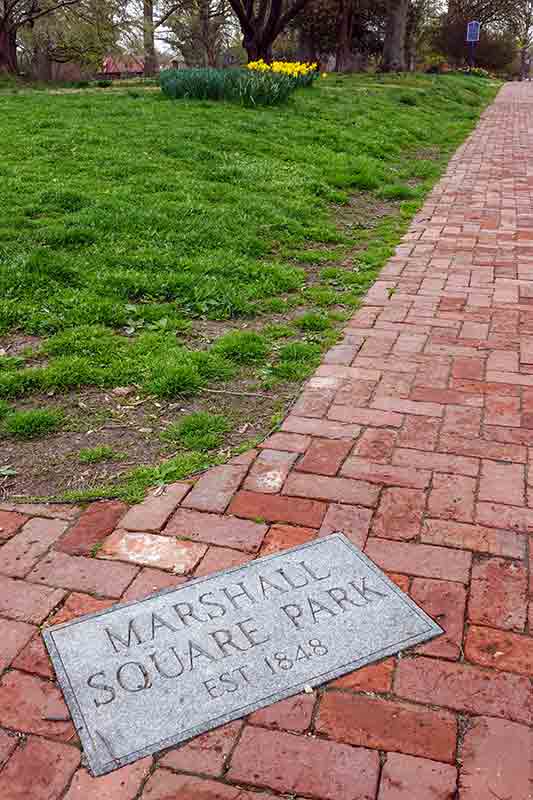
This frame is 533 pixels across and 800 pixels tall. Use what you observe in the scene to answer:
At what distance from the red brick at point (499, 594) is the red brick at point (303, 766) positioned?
63 centimetres

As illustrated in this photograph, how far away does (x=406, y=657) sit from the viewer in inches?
80.0

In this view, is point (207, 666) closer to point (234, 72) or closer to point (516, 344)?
point (516, 344)

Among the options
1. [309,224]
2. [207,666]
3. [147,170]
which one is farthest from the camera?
→ [147,170]

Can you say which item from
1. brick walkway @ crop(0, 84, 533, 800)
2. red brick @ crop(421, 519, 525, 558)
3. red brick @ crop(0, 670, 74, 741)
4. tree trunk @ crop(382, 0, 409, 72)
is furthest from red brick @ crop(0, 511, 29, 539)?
tree trunk @ crop(382, 0, 409, 72)

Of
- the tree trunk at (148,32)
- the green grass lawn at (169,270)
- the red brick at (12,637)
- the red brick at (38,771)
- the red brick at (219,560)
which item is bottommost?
the red brick at (38,771)

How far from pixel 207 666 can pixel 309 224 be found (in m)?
5.13

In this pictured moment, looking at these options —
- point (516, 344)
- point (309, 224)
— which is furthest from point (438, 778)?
point (309, 224)

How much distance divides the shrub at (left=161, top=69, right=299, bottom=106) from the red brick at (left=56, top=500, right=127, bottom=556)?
35.7 feet

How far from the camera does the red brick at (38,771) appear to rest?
1.68m

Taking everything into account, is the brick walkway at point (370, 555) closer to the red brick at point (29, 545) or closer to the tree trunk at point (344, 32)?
the red brick at point (29, 545)

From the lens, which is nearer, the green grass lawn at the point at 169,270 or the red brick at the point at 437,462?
the red brick at the point at 437,462

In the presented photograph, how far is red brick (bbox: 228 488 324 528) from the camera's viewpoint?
8.61ft

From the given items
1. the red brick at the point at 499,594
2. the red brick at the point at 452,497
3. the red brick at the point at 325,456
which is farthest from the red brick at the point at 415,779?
the red brick at the point at 325,456

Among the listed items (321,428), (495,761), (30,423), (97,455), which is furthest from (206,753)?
(30,423)
